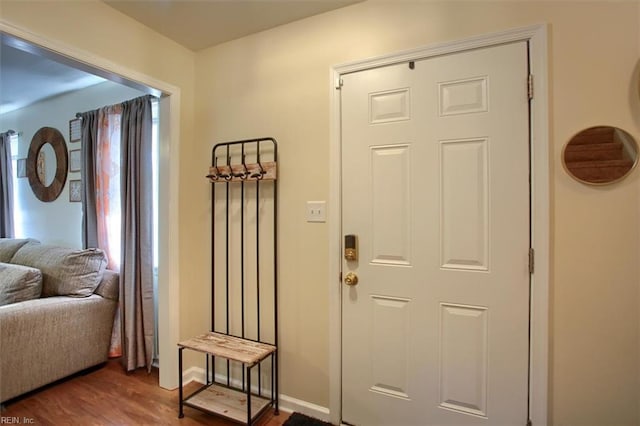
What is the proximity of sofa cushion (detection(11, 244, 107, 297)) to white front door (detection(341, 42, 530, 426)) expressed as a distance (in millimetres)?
2139

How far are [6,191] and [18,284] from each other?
2.41m

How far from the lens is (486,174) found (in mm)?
1496

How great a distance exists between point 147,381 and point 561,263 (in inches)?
108

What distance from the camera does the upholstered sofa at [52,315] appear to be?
6.71 feet

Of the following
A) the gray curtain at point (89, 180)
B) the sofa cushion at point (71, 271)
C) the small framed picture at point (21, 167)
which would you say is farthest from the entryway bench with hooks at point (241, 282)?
the small framed picture at point (21, 167)

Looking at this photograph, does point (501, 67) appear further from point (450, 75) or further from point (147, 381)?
point (147, 381)

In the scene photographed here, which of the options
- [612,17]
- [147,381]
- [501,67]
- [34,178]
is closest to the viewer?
[612,17]

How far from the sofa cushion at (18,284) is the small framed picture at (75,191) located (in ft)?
3.18

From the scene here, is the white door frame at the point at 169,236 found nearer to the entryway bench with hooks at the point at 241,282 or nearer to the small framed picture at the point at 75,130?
the entryway bench with hooks at the point at 241,282

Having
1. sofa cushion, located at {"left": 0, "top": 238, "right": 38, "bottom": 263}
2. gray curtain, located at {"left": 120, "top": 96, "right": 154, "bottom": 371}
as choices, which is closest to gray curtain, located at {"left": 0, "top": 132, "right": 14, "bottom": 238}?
sofa cushion, located at {"left": 0, "top": 238, "right": 38, "bottom": 263}

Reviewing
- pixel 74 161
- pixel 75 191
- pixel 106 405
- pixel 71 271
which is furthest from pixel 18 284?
pixel 74 161

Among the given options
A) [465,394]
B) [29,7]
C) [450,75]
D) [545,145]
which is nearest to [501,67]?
[450,75]

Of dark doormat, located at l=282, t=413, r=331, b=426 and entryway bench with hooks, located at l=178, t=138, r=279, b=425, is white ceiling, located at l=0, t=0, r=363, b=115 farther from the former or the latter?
dark doormat, located at l=282, t=413, r=331, b=426

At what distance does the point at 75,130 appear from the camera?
10.5 ft
